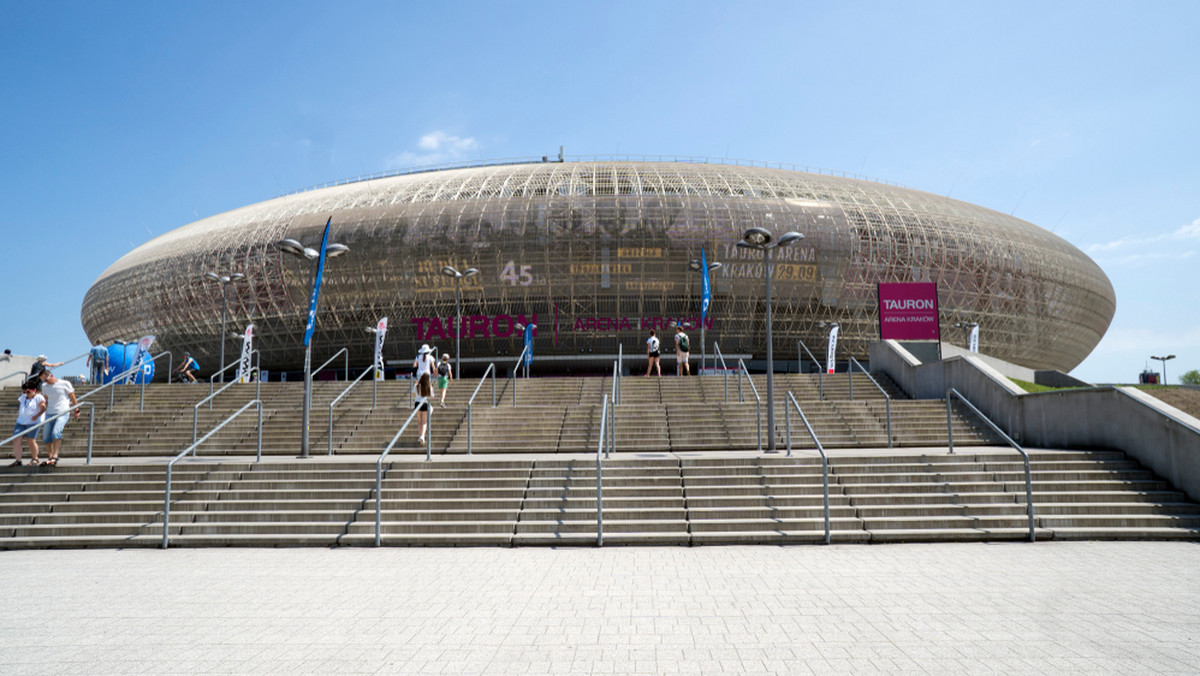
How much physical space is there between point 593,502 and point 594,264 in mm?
25781

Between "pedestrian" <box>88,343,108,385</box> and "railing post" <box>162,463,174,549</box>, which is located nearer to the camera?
"railing post" <box>162,463,174,549</box>

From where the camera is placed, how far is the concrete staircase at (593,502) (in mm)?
8266

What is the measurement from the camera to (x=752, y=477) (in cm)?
916

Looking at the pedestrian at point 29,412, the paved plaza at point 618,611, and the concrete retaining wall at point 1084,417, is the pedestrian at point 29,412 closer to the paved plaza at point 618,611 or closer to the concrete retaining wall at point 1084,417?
the paved plaza at point 618,611

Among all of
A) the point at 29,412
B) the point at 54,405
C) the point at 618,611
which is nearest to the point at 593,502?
the point at 618,611

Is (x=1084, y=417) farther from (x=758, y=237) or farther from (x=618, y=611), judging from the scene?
(x=618, y=611)

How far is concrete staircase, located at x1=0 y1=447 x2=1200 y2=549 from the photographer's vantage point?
827 centimetres

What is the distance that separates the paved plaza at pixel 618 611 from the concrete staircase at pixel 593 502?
0.51 meters

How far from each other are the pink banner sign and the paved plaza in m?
10.3

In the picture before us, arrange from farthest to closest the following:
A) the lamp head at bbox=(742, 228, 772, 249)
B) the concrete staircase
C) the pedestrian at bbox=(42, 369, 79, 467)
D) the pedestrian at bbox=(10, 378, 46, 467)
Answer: the lamp head at bbox=(742, 228, 772, 249)
the pedestrian at bbox=(42, 369, 79, 467)
the pedestrian at bbox=(10, 378, 46, 467)
the concrete staircase

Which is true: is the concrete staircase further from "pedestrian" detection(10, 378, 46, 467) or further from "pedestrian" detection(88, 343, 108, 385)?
"pedestrian" detection(88, 343, 108, 385)

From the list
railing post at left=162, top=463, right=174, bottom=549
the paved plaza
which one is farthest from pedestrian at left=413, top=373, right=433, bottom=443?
the paved plaza

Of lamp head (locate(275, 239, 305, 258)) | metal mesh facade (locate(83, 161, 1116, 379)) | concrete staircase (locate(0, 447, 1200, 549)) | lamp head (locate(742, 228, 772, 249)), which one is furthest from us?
metal mesh facade (locate(83, 161, 1116, 379))

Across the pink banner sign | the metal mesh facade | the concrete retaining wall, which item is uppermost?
the metal mesh facade
